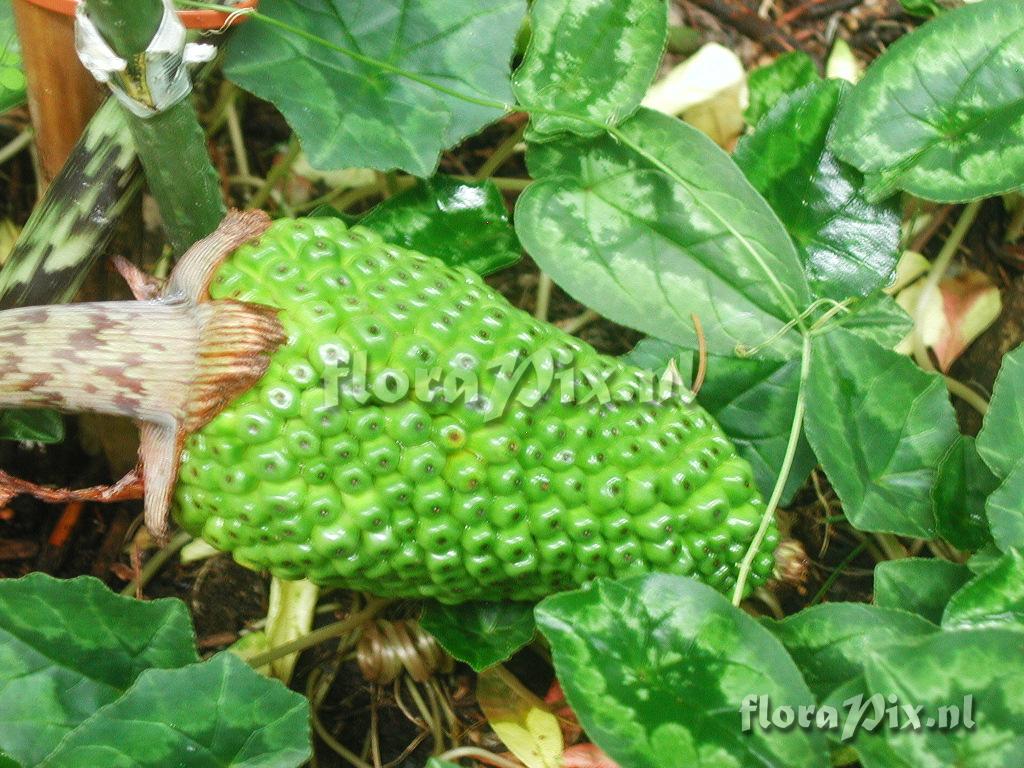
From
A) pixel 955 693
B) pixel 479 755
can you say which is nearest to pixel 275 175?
pixel 479 755

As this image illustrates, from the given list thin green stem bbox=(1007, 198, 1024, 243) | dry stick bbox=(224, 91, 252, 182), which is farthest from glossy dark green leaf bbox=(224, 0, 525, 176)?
thin green stem bbox=(1007, 198, 1024, 243)

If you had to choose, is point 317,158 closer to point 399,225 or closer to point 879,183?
point 399,225

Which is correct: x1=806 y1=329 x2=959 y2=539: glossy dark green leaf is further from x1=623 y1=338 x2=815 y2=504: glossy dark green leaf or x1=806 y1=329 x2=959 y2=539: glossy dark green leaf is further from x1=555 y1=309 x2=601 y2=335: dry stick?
x1=555 y1=309 x2=601 y2=335: dry stick

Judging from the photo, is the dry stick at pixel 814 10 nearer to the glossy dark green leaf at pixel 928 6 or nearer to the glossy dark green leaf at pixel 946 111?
the glossy dark green leaf at pixel 928 6

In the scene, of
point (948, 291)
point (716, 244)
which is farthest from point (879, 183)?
point (948, 291)

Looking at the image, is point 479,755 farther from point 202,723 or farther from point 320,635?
point 202,723
